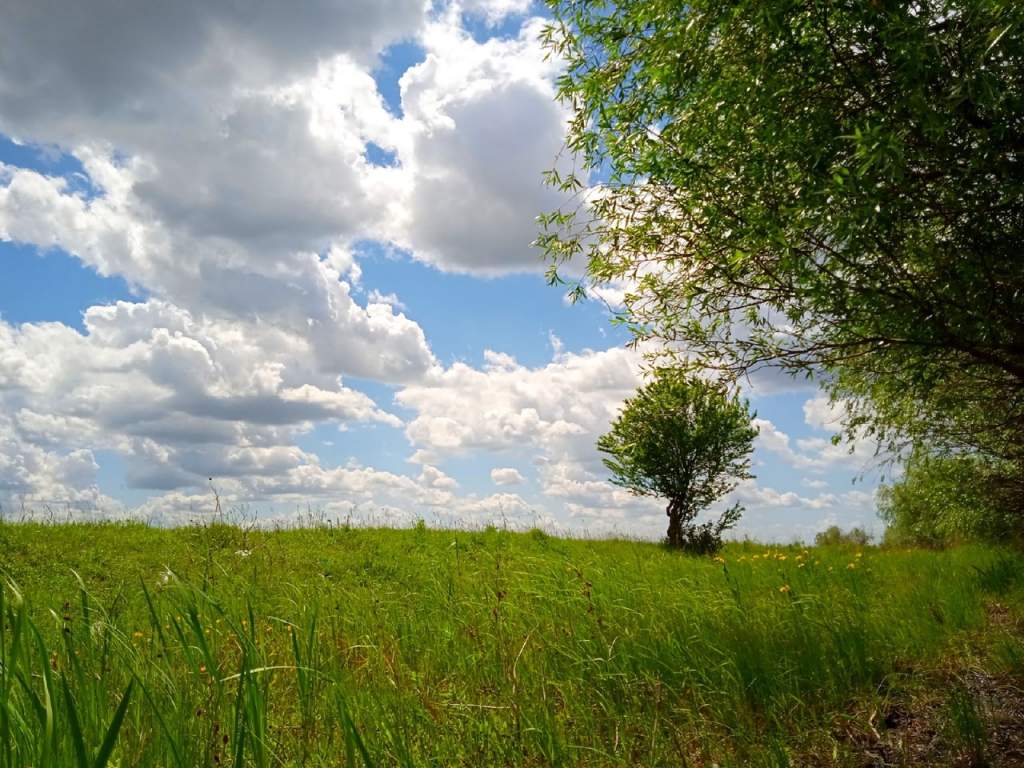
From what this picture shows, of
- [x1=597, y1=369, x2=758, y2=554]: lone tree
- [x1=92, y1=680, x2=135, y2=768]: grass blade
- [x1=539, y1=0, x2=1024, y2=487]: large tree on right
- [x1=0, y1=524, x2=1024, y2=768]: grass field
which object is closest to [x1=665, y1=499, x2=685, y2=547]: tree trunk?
[x1=597, y1=369, x2=758, y2=554]: lone tree

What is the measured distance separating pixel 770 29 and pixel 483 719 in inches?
229

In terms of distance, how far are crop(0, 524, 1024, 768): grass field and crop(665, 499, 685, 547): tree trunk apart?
1196 centimetres

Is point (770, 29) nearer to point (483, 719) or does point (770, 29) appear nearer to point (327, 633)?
point (483, 719)

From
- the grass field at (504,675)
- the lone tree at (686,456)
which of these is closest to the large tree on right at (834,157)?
the grass field at (504,675)

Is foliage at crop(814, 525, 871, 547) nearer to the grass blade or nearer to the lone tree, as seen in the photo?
the lone tree

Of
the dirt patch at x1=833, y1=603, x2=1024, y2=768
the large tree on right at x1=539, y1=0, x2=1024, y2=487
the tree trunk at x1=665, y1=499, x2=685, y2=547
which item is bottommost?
the dirt patch at x1=833, y1=603, x2=1024, y2=768

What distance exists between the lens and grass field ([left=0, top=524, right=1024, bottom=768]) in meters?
3.44

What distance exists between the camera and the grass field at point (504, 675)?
11.3 ft

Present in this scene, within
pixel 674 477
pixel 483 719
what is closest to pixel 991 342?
pixel 483 719

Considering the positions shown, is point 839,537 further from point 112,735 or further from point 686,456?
point 112,735

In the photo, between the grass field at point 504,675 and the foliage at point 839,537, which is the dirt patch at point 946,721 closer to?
the grass field at point 504,675

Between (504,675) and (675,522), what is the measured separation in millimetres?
18719

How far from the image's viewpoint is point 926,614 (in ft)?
27.2

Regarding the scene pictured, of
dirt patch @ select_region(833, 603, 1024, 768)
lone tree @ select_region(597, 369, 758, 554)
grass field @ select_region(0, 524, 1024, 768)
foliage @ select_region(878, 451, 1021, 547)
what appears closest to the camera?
grass field @ select_region(0, 524, 1024, 768)
